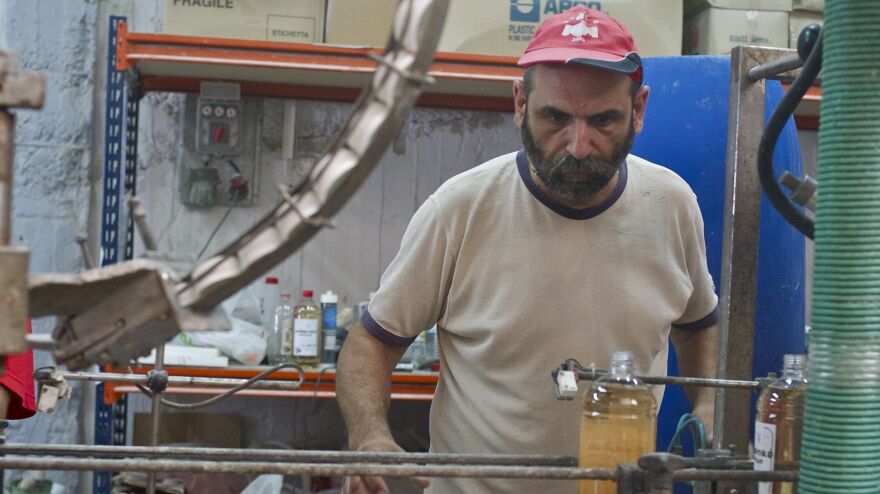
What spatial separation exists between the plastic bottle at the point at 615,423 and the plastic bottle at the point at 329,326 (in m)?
1.57

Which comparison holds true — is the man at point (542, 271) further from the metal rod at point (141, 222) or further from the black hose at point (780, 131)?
the metal rod at point (141, 222)

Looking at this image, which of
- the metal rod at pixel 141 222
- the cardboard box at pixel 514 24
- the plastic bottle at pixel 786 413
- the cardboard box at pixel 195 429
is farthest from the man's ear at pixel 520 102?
the cardboard box at pixel 195 429

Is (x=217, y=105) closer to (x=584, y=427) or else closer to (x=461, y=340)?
(x=461, y=340)

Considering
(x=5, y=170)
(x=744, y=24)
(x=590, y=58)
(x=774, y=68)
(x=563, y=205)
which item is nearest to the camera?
(x=5, y=170)

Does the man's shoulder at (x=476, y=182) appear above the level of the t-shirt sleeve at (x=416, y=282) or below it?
above

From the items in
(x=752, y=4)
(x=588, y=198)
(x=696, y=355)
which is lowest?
(x=696, y=355)

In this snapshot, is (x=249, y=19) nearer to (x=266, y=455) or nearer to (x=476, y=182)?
(x=476, y=182)

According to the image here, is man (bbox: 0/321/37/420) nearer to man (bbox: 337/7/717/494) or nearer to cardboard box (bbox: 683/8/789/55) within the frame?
man (bbox: 337/7/717/494)

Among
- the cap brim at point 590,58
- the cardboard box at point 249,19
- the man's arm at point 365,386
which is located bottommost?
the man's arm at point 365,386

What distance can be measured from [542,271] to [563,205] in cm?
9

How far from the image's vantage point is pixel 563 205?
4.35ft

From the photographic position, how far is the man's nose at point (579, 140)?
1247 millimetres

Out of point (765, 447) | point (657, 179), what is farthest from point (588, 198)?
point (765, 447)

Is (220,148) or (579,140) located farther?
(220,148)
